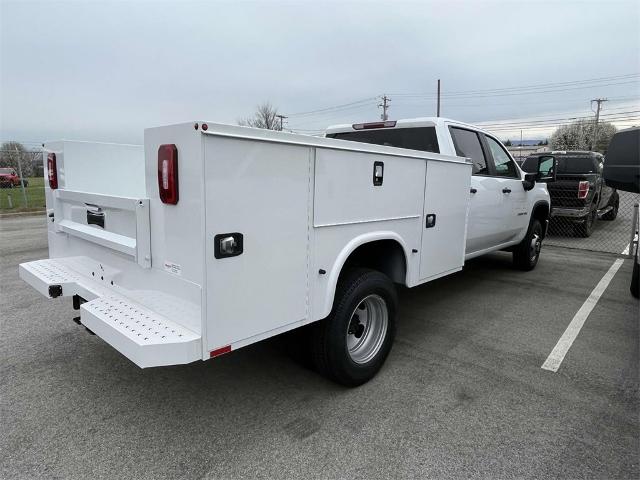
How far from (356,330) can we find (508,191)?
3406 mm

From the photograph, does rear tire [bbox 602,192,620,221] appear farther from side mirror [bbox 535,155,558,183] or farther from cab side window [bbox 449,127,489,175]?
cab side window [bbox 449,127,489,175]

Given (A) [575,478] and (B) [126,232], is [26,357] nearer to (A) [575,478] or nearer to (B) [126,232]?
(B) [126,232]

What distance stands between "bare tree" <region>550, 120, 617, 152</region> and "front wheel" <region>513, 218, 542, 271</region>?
61.0 metres

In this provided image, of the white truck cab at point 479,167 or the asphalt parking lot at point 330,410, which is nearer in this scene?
the asphalt parking lot at point 330,410

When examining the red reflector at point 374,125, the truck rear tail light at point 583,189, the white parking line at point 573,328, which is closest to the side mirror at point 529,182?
the white parking line at point 573,328

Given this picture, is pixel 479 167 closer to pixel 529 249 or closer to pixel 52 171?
pixel 529 249

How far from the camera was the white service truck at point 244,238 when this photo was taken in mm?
2219

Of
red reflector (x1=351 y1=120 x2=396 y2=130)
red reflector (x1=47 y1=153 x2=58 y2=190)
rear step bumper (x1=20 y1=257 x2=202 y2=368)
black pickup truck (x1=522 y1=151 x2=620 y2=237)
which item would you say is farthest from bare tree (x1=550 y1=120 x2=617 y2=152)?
rear step bumper (x1=20 y1=257 x2=202 y2=368)

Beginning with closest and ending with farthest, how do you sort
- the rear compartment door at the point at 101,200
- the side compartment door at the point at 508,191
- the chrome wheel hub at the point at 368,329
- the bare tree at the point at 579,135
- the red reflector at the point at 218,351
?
the red reflector at the point at 218,351 → the rear compartment door at the point at 101,200 → the chrome wheel hub at the point at 368,329 → the side compartment door at the point at 508,191 → the bare tree at the point at 579,135

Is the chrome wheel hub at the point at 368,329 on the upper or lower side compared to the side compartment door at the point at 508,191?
lower

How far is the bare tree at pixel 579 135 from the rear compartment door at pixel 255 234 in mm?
66711

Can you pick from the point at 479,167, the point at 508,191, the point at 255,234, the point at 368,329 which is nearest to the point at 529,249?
the point at 508,191

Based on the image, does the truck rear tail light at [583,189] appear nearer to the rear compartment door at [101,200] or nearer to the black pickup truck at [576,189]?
the black pickup truck at [576,189]

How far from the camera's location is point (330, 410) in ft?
9.91
